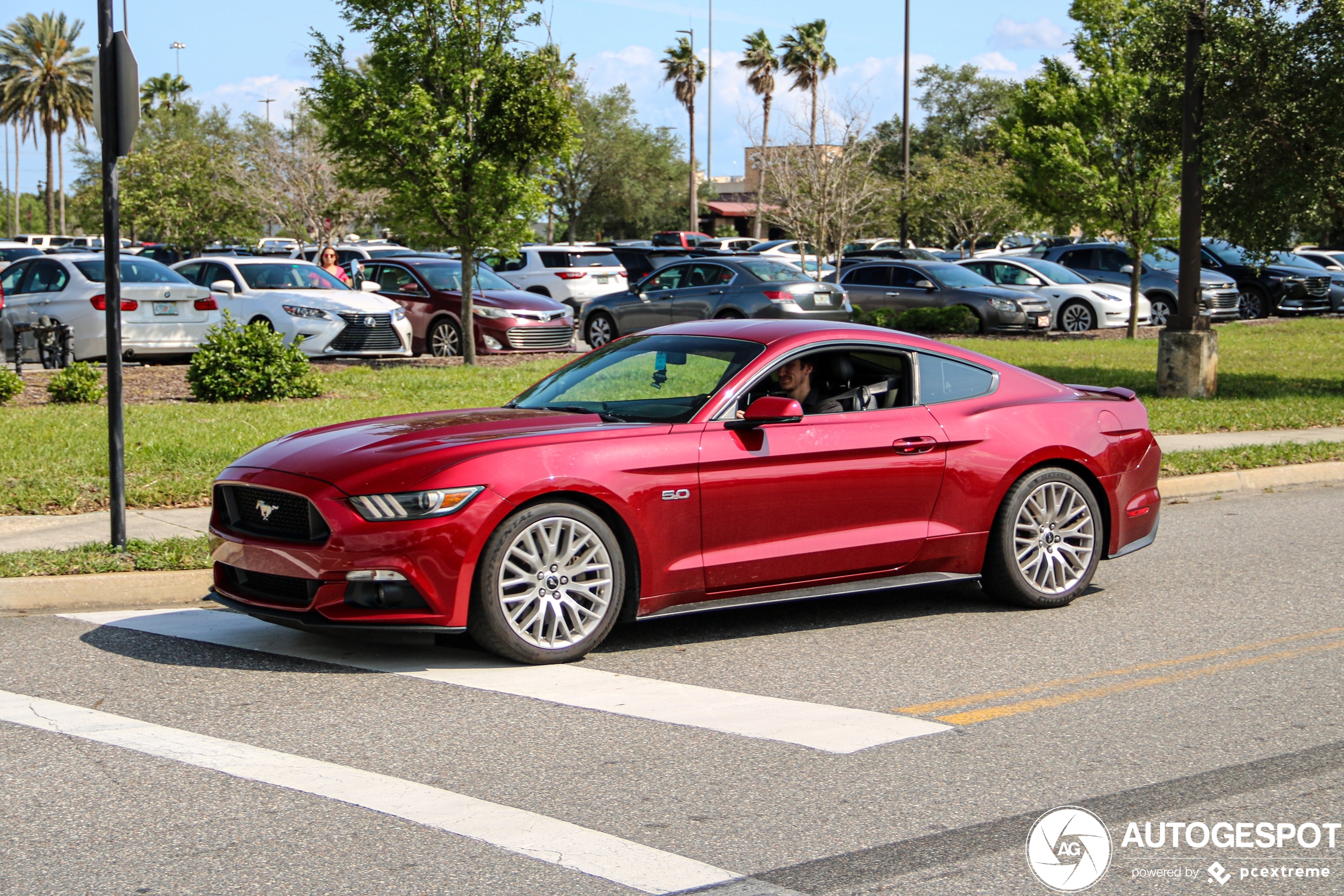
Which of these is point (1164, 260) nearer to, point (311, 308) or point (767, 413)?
point (311, 308)

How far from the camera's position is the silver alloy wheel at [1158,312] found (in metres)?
29.3

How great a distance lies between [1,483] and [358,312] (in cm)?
972

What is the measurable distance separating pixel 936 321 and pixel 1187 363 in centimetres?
987

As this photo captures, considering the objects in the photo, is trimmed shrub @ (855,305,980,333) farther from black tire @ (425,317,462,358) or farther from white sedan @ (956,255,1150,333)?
black tire @ (425,317,462,358)

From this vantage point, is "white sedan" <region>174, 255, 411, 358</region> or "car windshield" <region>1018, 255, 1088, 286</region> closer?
"white sedan" <region>174, 255, 411, 358</region>

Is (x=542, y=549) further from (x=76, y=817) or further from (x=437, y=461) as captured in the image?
(x=76, y=817)

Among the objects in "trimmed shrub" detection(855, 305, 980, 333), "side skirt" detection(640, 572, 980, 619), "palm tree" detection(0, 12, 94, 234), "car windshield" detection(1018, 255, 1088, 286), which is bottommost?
"side skirt" detection(640, 572, 980, 619)

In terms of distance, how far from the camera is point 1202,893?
154 inches

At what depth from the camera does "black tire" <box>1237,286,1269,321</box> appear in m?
32.1

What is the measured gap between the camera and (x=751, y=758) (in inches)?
198

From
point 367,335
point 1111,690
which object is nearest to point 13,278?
point 367,335

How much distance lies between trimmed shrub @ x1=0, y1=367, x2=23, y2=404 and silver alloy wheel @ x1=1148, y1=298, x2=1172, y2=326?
22.7 meters

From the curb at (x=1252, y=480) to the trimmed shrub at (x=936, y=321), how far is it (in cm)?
1350

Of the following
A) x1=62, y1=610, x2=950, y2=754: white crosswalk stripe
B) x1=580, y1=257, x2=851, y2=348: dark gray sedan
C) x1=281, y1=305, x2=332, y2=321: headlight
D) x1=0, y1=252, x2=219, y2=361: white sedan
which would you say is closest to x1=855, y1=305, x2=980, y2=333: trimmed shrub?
x1=580, y1=257, x2=851, y2=348: dark gray sedan
